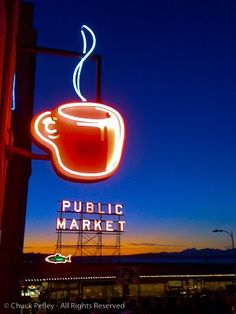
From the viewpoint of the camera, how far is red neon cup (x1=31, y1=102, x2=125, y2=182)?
650 cm

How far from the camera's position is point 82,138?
6.78 m

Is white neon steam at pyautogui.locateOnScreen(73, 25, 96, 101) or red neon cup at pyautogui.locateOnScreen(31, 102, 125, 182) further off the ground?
white neon steam at pyautogui.locateOnScreen(73, 25, 96, 101)

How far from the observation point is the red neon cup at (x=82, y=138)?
6500mm

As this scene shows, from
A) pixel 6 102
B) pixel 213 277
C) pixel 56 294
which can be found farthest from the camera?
pixel 213 277

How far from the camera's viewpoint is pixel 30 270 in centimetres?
2867

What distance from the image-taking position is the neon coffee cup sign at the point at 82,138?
6500 mm

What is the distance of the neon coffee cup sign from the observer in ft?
21.3

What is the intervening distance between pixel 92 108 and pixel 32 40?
9.90 metres

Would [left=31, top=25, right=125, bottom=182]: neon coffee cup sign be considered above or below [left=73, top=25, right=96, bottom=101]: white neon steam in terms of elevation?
below

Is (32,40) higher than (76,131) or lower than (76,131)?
higher

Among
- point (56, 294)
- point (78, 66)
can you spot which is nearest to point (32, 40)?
point (78, 66)

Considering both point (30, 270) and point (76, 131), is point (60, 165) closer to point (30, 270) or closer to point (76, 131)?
point (76, 131)

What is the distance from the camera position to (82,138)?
22.2ft

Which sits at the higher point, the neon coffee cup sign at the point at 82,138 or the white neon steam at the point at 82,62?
the white neon steam at the point at 82,62
